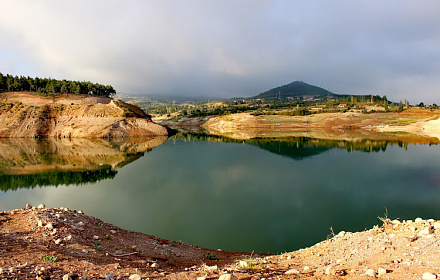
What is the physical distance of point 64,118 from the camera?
6788cm

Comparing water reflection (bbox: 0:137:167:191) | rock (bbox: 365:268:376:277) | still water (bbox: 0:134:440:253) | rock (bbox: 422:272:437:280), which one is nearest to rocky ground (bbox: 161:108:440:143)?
still water (bbox: 0:134:440:253)

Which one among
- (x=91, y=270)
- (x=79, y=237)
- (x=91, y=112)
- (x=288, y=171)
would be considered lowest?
(x=288, y=171)

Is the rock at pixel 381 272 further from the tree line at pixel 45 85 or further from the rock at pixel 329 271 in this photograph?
the tree line at pixel 45 85

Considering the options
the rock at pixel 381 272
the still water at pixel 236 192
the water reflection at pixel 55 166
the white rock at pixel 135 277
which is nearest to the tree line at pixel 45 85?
the water reflection at pixel 55 166

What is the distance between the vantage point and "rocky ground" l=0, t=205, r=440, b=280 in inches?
209

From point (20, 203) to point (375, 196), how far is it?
29179 mm

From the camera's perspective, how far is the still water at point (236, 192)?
14234 millimetres

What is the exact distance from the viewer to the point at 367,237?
7871mm

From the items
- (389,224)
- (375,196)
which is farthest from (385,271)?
(375,196)

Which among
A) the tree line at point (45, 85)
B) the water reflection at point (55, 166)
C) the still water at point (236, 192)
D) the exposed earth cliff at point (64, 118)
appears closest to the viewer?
the still water at point (236, 192)

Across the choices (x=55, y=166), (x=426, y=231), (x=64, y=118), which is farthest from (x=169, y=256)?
(x=64, y=118)

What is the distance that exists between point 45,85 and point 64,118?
Answer: 86.8ft

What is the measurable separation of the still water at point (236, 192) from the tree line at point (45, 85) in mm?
49277

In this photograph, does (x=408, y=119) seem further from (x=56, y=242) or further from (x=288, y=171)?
(x=56, y=242)
